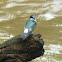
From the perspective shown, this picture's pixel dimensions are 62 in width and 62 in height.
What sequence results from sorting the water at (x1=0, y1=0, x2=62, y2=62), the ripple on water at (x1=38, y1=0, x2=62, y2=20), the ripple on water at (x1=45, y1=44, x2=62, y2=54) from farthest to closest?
the ripple on water at (x1=38, y1=0, x2=62, y2=20), the water at (x1=0, y1=0, x2=62, y2=62), the ripple on water at (x1=45, y1=44, x2=62, y2=54)

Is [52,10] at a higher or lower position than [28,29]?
lower

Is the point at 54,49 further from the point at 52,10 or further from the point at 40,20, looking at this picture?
the point at 52,10

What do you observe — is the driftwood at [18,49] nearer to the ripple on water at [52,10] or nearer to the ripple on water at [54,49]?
the ripple on water at [54,49]

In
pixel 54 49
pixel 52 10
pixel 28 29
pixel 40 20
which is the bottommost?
pixel 54 49

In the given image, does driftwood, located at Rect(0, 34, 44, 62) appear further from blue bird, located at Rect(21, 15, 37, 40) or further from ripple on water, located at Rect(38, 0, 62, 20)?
ripple on water, located at Rect(38, 0, 62, 20)

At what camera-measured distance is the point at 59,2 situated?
13.5 metres

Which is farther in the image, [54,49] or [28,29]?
[54,49]

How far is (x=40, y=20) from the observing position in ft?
37.1

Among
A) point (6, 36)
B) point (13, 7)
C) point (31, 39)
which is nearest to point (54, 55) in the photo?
point (31, 39)

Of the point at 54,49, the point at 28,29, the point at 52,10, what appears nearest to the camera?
the point at 28,29

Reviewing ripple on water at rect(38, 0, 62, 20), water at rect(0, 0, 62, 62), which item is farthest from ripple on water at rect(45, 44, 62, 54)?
ripple on water at rect(38, 0, 62, 20)

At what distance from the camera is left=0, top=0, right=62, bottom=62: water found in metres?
8.34

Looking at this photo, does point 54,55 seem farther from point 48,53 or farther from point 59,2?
point 59,2

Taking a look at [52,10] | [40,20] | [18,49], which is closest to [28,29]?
[18,49]
